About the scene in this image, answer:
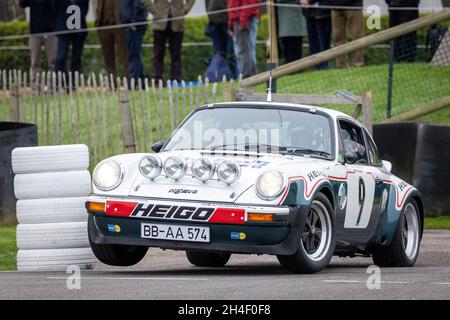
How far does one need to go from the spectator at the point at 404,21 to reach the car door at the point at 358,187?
9325 mm

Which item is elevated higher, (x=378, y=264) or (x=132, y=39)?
(x=132, y=39)

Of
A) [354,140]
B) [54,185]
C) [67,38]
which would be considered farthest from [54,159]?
[67,38]

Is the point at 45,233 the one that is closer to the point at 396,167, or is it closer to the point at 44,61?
the point at 396,167

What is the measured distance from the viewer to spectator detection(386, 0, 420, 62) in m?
21.8

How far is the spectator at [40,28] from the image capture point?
25.5 m

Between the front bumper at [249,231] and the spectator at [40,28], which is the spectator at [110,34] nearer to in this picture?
the spectator at [40,28]

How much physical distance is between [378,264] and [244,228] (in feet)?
8.72

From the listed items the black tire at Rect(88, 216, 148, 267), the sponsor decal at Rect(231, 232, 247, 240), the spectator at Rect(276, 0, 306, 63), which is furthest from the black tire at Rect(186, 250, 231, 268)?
the spectator at Rect(276, 0, 306, 63)

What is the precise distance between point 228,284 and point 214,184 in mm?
1199

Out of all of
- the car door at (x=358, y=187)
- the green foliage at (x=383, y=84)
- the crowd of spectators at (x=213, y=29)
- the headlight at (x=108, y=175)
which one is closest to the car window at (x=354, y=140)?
the car door at (x=358, y=187)

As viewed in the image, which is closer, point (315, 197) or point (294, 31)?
point (315, 197)

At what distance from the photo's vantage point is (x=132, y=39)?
79.4 feet

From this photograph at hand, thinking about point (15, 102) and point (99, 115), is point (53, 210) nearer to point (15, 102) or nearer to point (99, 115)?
point (99, 115)
